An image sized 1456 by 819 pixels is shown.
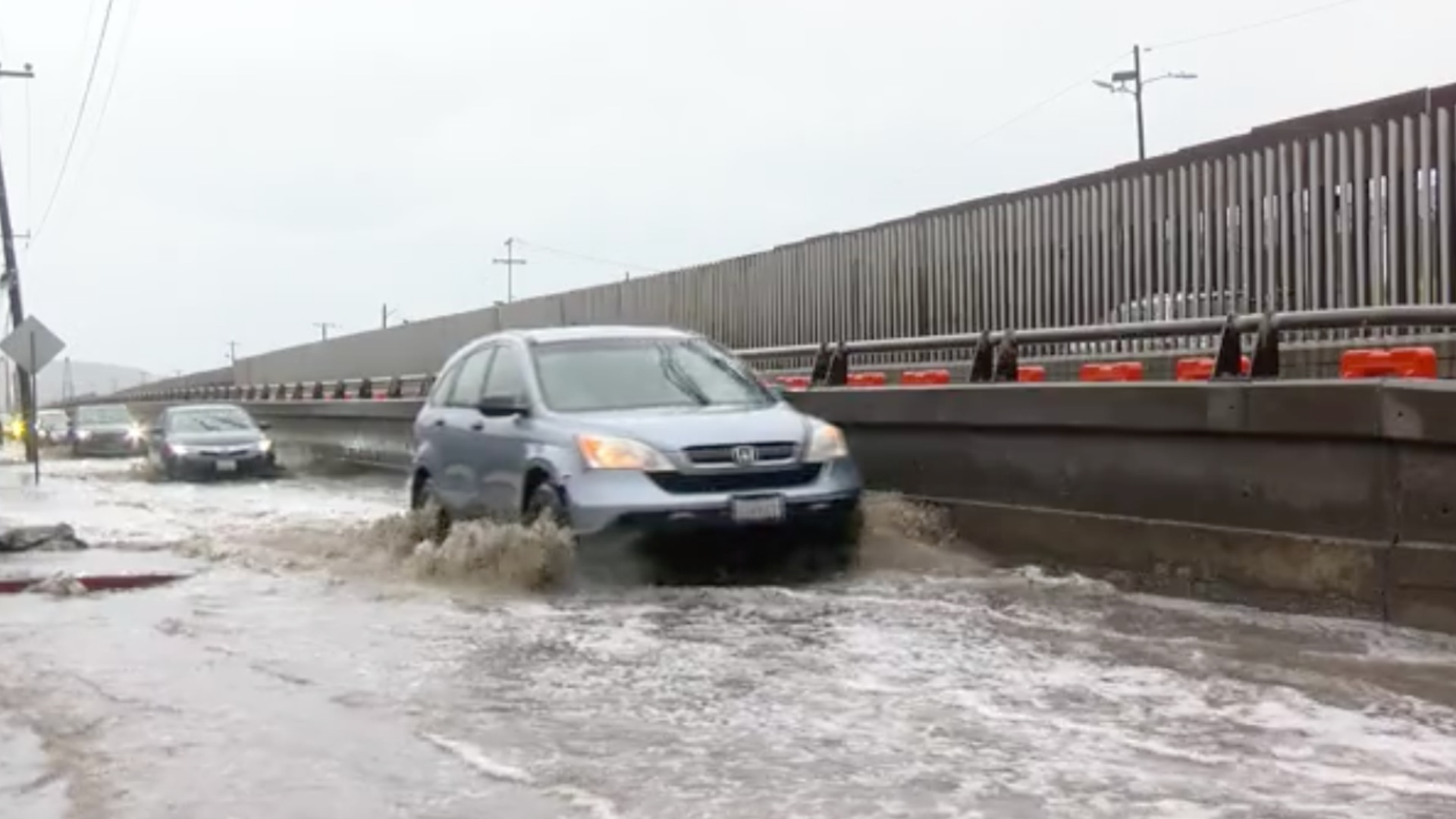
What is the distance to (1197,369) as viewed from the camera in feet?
29.8

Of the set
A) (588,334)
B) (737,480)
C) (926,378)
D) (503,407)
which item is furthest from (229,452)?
(737,480)

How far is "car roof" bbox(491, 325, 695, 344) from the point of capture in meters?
10.8

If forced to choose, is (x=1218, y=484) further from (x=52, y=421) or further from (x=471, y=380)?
(x=52, y=421)

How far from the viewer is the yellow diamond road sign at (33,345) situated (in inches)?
1076

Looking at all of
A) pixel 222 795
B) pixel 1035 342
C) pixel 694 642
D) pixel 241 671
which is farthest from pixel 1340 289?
pixel 222 795

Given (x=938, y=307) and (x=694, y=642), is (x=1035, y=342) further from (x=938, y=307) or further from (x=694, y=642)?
(x=938, y=307)

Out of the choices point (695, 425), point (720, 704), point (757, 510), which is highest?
point (695, 425)

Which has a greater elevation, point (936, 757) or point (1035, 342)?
point (1035, 342)

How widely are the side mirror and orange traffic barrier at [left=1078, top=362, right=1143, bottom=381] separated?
344 centimetres

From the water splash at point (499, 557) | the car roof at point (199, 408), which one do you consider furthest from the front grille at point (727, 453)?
the car roof at point (199, 408)

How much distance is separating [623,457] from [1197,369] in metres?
3.24

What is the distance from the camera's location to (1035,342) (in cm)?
1038

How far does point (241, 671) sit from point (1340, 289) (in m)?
7.36

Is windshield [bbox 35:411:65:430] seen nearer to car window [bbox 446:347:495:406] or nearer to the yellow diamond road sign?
the yellow diamond road sign
